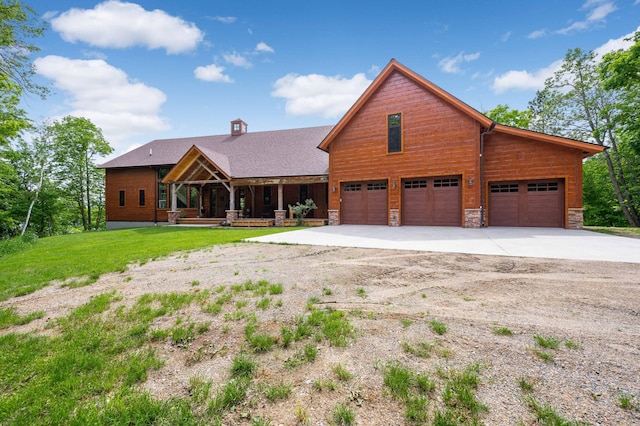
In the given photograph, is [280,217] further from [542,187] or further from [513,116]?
[513,116]

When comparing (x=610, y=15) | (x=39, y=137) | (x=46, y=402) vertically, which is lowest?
(x=46, y=402)

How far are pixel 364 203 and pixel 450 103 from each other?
6.62 m

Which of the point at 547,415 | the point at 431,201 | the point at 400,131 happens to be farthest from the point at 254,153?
the point at 547,415

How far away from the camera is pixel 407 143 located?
1371 cm

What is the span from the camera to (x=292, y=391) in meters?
1.97

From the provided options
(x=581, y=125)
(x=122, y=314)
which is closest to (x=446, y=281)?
(x=122, y=314)

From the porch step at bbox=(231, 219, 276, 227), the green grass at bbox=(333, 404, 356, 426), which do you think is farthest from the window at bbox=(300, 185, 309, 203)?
the green grass at bbox=(333, 404, 356, 426)

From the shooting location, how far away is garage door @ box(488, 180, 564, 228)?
12289 millimetres

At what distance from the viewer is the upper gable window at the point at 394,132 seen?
1398cm

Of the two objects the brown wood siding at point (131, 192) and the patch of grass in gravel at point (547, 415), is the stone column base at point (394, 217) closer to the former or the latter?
the patch of grass in gravel at point (547, 415)

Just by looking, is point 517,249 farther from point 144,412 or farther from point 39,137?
point 39,137

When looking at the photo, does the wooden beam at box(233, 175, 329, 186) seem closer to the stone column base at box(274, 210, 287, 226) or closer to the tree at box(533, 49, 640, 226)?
the stone column base at box(274, 210, 287, 226)

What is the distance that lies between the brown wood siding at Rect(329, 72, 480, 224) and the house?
0.05 metres

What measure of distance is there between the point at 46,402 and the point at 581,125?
103 feet
